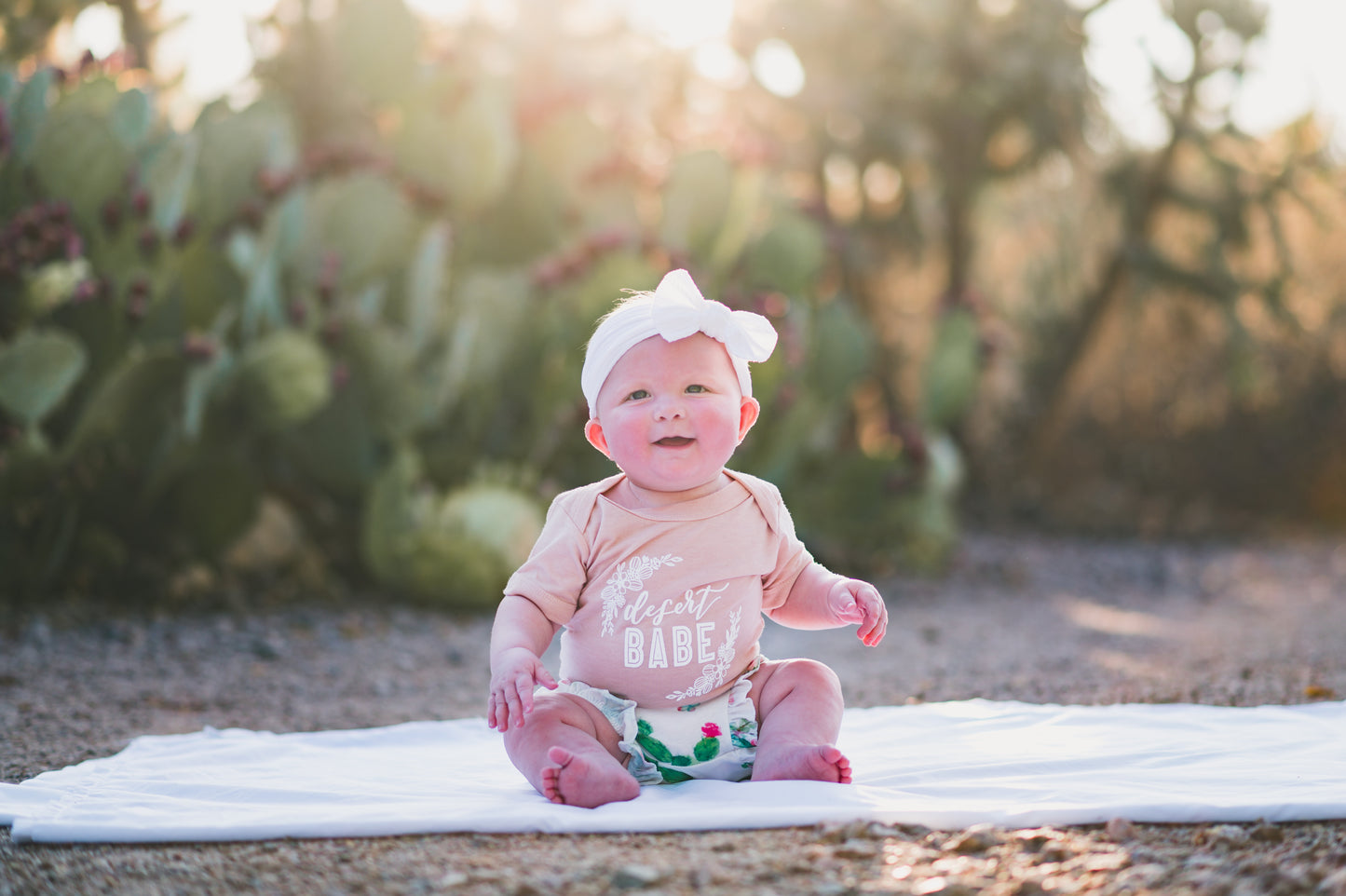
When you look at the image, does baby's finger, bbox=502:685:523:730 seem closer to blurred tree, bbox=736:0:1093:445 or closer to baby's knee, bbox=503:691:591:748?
baby's knee, bbox=503:691:591:748

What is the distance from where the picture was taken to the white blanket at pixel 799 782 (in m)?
1.76

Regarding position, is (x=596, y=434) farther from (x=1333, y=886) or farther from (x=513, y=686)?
(x=1333, y=886)

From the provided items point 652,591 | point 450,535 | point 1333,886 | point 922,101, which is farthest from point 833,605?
point 922,101

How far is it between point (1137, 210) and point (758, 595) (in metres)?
6.72

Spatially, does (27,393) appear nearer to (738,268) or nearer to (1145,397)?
(738,268)

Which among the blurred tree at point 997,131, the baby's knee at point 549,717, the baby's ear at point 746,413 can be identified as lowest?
the baby's knee at point 549,717

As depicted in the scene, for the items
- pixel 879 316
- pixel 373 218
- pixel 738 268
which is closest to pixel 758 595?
pixel 373 218

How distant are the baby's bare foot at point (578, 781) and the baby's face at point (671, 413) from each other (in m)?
0.44

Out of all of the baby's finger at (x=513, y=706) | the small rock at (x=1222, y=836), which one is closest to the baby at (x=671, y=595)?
the baby's finger at (x=513, y=706)

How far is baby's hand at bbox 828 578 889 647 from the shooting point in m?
1.92

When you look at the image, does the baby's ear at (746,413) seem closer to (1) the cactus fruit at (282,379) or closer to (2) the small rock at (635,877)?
(2) the small rock at (635,877)

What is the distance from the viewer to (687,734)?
A: 1.97m

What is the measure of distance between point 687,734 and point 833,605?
31 cm

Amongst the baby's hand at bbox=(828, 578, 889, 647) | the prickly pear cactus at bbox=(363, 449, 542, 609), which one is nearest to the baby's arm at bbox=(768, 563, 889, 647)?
the baby's hand at bbox=(828, 578, 889, 647)
